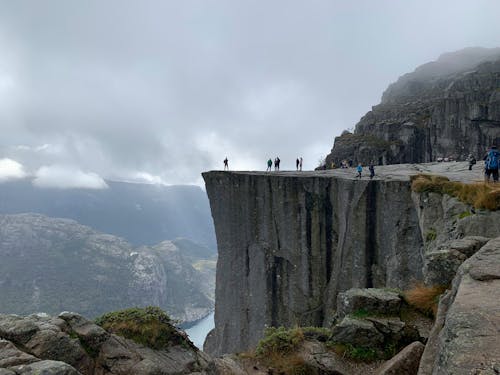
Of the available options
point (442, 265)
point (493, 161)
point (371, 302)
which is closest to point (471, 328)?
point (442, 265)

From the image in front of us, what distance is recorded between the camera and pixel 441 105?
77.0m

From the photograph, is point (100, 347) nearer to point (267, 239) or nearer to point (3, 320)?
point (3, 320)

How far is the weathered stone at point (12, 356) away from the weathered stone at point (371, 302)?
11.7 m

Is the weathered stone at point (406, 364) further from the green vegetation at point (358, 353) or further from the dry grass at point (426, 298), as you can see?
the dry grass at point (426, 298)

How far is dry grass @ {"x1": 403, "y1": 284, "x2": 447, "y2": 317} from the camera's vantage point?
13.8 metres

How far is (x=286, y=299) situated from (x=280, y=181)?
1359cm

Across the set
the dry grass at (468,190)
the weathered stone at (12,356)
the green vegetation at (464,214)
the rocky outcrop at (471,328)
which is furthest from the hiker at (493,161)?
the weathered stone at (12,356)

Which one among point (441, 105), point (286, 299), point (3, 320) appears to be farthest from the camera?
point (441, 105)

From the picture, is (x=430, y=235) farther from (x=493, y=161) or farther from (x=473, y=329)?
(x=473, y=329)

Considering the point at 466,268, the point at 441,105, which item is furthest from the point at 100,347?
the point at 441,105

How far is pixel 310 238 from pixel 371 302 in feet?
81.6

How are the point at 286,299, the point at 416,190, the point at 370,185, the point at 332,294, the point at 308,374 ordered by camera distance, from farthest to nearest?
the point at 286,299
the point at 332,294
the point at 370,185
the point at 416,190
the point at 308,374

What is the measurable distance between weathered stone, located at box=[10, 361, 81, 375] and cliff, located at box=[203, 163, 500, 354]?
59.4 feet

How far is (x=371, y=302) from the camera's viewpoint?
601 inches
